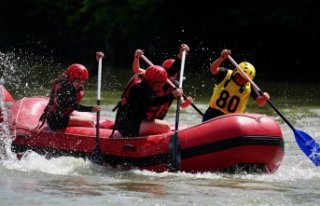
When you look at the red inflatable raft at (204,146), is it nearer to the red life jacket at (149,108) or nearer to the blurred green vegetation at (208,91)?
the red life jacket at (149,108)

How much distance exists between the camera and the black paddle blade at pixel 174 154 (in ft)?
37.5

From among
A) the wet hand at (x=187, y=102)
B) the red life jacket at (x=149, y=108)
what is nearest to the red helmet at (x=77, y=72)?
the red life jacket at (x=149, y=108)

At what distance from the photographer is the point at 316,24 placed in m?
30.9

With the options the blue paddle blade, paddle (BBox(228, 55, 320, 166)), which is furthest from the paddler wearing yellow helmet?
the blue paddle blade

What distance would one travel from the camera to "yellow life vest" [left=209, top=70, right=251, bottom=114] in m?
12.5

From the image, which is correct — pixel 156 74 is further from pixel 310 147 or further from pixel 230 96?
pixel 310 147

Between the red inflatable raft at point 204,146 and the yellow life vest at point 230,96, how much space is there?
0.92 meters

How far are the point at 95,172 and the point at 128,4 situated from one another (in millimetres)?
29237

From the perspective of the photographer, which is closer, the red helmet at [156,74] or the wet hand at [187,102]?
the red helmet at [156,74]

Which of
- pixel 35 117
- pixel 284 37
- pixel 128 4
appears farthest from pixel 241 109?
pixel 128 4

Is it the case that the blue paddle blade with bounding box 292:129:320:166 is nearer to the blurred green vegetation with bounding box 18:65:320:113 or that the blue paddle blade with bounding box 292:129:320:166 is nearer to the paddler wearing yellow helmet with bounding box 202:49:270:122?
the paddler wearing yellow helmet with bounding box 202:49:270:122

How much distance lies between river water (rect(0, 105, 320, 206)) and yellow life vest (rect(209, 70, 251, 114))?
0.97 m

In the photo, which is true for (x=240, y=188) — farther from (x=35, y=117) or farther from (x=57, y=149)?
(x=35, y=117)

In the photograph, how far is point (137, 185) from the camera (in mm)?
10883
